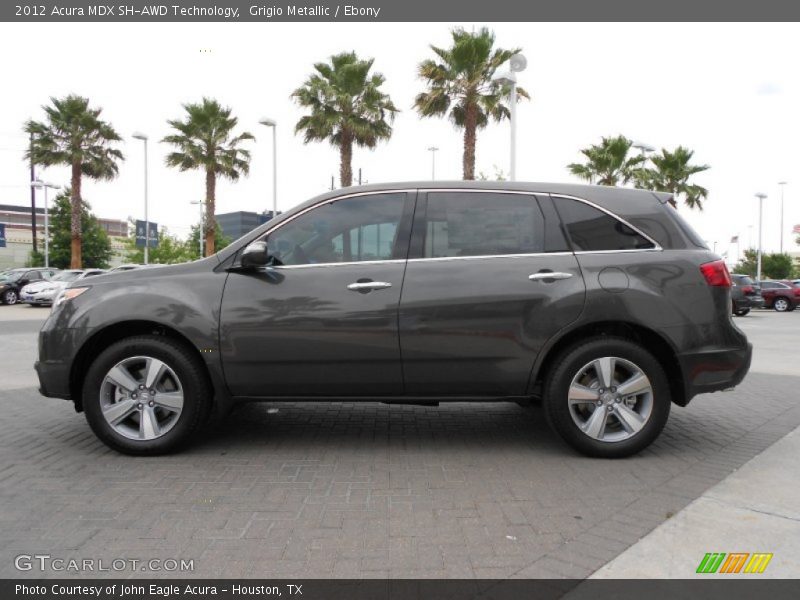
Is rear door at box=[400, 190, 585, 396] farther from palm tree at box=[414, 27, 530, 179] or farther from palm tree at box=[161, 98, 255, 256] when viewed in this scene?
palm tree at box=[161, 98, 255, 256]

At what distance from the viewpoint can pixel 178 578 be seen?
8.36 ft

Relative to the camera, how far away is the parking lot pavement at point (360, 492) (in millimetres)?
2762

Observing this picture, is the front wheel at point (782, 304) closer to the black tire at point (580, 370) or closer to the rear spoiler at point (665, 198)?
the rear spoiler at point (665, 198)

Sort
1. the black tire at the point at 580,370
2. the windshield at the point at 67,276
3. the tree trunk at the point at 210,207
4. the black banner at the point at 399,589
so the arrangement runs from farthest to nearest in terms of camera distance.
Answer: the tree trunk at the point at 210,207, the windshield at the point at 67,276, the black tire at the point at 580,370, the black banner at the point at 399,589

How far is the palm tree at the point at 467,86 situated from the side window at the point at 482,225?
18.8m

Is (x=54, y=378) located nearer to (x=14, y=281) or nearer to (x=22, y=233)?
(x=14, y=281)

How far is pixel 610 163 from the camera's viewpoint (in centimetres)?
2923

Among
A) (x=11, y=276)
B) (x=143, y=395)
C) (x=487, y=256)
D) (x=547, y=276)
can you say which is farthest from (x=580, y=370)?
(x=11, y=276)

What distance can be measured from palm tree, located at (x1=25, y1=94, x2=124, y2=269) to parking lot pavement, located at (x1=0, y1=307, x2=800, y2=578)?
3260cm

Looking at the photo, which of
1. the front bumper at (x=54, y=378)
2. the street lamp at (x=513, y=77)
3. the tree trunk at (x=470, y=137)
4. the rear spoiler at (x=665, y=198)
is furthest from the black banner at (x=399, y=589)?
the tree trunk at (x=470, y=137)

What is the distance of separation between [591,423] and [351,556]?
202 cm

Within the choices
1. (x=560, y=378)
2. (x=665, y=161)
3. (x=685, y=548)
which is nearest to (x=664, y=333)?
(x=560, y=378)

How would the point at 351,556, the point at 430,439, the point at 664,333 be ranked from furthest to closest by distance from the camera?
the point at 430,439
the point at 664,333
the point at 351,556

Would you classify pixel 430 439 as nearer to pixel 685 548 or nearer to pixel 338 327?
pixel 338 327
